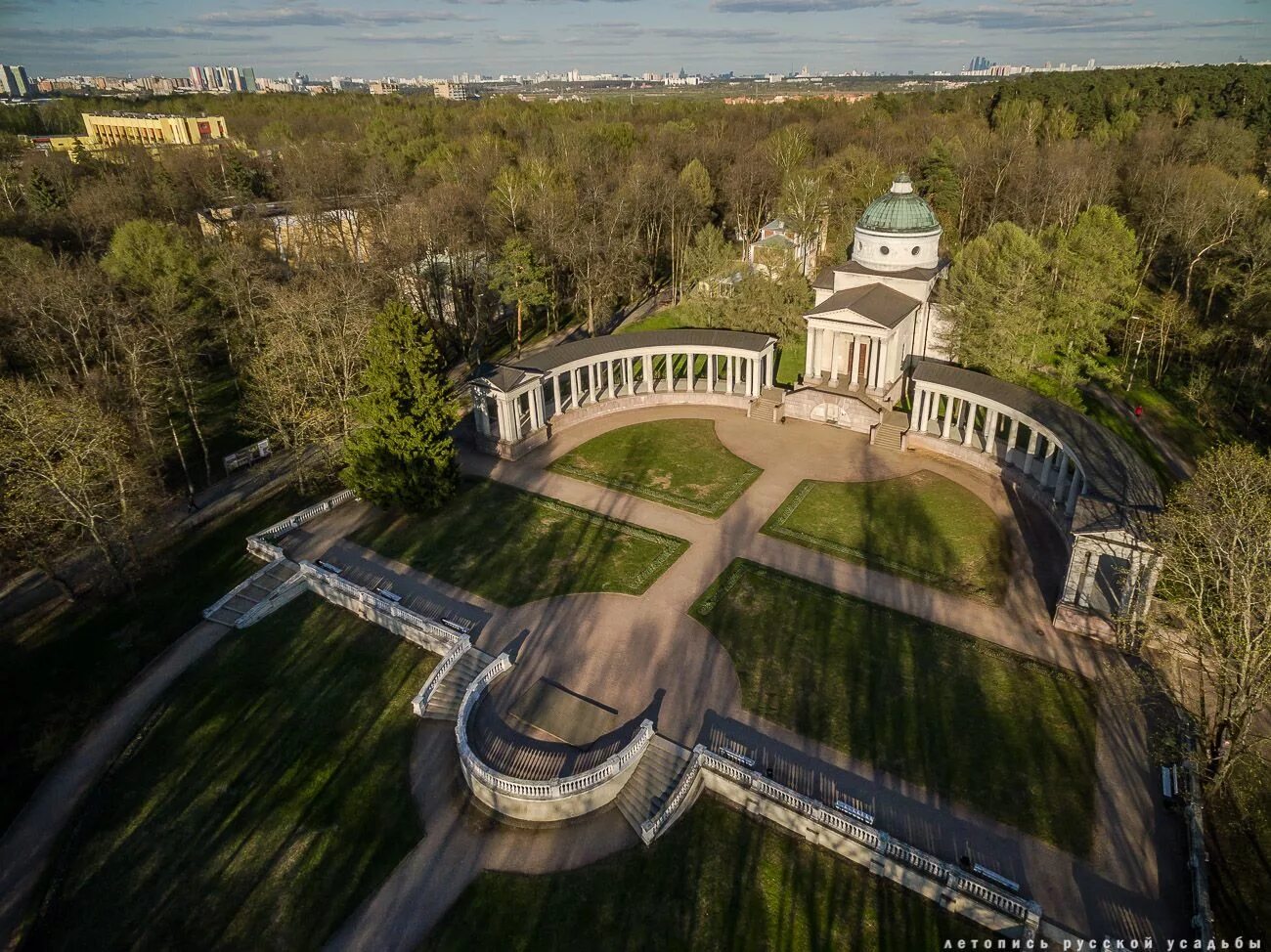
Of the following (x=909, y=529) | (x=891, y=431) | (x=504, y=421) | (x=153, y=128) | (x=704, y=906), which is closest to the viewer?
(x=704, y=906)

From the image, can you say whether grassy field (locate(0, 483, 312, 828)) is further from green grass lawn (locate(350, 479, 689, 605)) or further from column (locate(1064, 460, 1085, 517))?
column (locate(1064, 460, 1085, 517))

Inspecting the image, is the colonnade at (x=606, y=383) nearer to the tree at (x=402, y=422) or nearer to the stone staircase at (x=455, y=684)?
the tree at (x=402, y=422)

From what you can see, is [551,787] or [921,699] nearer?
[551,787]

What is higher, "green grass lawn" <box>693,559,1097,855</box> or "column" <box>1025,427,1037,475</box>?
"column" <box>1025,427,1037,475</box>

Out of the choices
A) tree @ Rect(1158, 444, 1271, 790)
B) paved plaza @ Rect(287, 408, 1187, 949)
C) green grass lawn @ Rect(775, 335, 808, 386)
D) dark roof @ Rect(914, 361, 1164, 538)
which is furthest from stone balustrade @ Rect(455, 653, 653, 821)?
→ green grass lawn @ Rect(775, 335, 808, 386)

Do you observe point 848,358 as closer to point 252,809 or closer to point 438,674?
point 438,674

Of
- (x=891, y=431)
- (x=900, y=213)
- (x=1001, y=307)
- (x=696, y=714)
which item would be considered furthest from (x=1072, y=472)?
(x=696, y=714)
